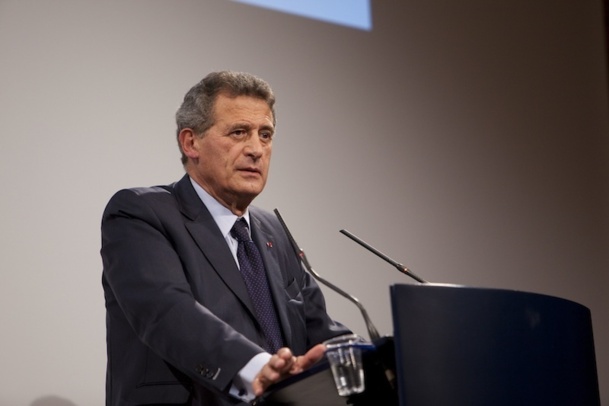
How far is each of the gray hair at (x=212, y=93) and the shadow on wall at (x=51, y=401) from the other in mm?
934

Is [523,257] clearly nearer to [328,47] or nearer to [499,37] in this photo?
[499,37]

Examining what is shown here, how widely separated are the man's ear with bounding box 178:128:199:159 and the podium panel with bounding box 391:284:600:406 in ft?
3.94

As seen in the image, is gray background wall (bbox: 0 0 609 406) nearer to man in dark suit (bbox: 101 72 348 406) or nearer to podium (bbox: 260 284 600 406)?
man in dark suit (bbox: 101 72 348 406)

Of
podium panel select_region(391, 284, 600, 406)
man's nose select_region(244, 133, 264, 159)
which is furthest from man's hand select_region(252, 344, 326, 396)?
man's nose select_region(244, 133, 264, 159)

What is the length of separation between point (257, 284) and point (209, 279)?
0.16m

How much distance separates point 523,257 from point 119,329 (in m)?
2.18

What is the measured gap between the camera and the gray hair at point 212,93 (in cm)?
271

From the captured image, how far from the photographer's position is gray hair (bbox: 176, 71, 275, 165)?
106 inches

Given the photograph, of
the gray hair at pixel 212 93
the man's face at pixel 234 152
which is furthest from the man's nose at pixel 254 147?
the gray hair at pixel 212 93

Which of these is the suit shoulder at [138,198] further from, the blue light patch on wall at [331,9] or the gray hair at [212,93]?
the blue light patch on wall at [331,9]

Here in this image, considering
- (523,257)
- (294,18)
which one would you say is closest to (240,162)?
(294,18)

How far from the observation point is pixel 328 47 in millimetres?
3613

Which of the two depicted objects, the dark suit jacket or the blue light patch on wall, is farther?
the blue light patch on wall

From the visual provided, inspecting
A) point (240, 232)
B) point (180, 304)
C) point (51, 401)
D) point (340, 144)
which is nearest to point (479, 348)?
point (180, 304)
